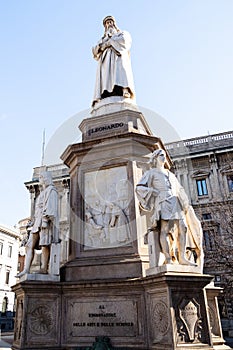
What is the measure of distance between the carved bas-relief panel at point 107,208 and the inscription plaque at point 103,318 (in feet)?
4.39

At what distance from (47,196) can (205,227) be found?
22842 millimetres

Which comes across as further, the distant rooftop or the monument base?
the distant rooftop

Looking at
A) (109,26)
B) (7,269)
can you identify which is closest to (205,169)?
(109,26)

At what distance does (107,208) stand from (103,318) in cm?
243

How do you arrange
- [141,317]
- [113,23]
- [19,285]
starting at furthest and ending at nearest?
[113,23]
[19,285]
[141,317]

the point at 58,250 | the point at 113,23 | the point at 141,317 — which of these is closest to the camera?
the point at 141,317

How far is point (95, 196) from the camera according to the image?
8000mm

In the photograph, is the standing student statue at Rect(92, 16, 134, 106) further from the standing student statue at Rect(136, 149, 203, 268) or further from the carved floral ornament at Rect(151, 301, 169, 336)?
the carved floral ornament at Rect(151, 301, 169, 336)

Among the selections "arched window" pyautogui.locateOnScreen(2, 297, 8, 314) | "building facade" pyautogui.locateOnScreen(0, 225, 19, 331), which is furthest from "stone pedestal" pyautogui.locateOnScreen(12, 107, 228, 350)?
"arched window" pyautogui.locateOnScreen(2, 297, 8, 314)

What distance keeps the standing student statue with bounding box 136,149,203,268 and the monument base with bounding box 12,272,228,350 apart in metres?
0.61

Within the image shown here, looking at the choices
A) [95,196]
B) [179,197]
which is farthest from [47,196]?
[179,197]

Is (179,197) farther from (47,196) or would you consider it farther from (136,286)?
(47,196)

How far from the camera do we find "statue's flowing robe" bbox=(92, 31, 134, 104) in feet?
33.2

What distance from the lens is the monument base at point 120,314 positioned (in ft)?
18.1
